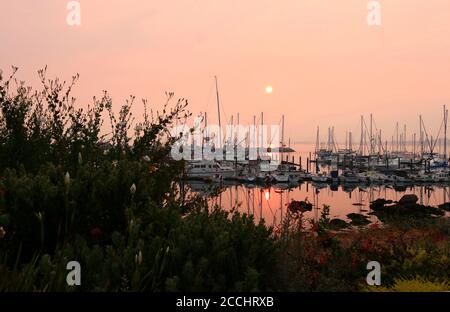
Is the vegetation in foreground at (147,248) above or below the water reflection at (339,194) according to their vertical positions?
above

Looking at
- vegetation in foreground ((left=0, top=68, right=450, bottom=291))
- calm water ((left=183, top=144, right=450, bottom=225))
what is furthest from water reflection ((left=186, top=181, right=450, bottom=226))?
vegetation in foreground ((left=0, top=68, right=450, bottom=291))

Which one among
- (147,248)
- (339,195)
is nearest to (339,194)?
(339,195)

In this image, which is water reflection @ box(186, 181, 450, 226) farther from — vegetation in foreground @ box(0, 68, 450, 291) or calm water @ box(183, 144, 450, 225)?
vegetation in foreground @ box(0, 68, 450, 291)

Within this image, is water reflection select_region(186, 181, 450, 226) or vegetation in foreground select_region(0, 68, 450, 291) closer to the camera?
vegetation in foreground select_region(0, 68, 450, 291)

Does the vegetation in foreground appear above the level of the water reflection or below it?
above

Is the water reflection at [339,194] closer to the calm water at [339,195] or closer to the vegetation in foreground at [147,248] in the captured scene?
the calm water at [339,195]

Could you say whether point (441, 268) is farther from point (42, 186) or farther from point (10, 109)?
point (10, 109)

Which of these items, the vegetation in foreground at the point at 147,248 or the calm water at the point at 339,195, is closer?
the vegetation in foreground at the point at 147,248

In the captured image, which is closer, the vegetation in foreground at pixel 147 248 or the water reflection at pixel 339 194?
the vegetation in foreground at pixel 147 248

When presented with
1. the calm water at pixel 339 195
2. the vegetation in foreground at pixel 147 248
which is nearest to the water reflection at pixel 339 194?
the calm water at pixel 339 195

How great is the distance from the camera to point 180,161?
8.69 meters

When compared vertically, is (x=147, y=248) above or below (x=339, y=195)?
above

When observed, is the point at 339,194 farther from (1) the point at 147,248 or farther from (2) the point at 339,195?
(1) the point at 147,248
